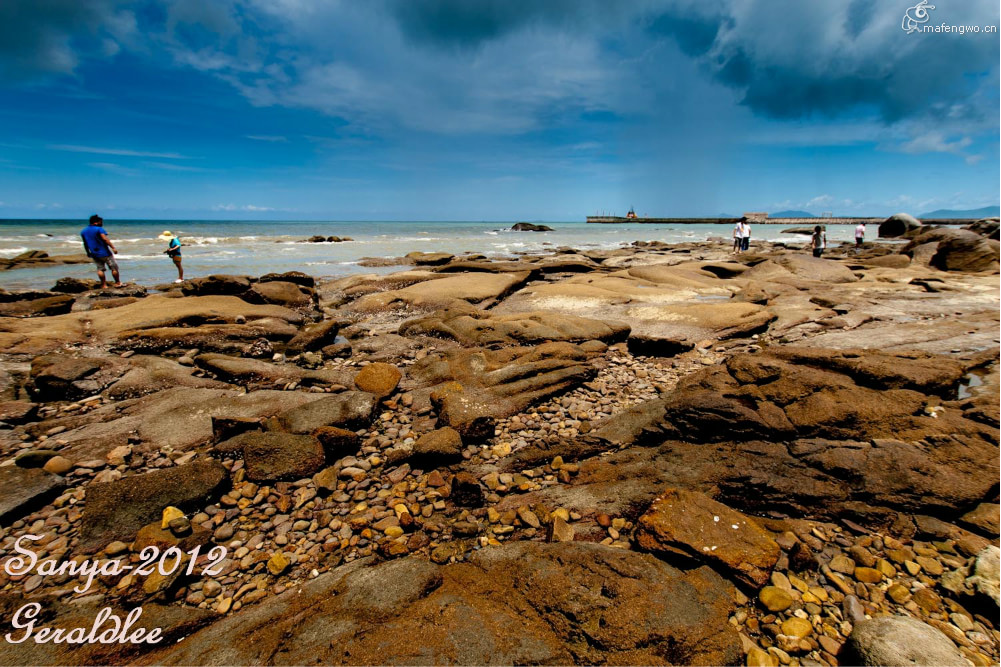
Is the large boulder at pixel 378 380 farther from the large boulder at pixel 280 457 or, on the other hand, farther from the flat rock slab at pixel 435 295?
the flat rock slab at pixel 435 295

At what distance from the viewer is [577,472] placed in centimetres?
457

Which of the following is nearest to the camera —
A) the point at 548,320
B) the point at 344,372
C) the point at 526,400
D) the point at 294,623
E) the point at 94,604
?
the point at 294,623

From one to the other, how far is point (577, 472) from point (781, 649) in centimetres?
218

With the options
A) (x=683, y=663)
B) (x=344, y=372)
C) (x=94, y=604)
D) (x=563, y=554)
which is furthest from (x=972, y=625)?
(x=344, y=372)

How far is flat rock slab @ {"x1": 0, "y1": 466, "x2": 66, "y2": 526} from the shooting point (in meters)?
3.91

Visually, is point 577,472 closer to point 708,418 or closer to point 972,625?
point 708,418

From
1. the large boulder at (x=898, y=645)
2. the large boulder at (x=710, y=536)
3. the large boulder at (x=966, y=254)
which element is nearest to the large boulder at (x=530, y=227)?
the large boulder at (x=966, y=254)

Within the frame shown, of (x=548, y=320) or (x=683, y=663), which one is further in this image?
(x=548, y=320)

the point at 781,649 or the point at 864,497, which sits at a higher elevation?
the point at 864,497

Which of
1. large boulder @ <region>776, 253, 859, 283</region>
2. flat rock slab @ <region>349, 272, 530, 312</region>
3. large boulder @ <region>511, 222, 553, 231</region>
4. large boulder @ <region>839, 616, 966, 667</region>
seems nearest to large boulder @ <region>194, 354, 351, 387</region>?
flat rock slab @ <region>349, 272, 530, 312</region>

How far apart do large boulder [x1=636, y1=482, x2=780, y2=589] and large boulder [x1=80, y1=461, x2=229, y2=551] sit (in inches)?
163

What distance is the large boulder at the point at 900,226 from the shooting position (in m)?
43.7

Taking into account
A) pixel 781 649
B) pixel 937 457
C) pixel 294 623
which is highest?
pixel 937 457

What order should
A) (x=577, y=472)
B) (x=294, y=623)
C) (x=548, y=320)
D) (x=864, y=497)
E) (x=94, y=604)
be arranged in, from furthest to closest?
1. (x=548, y=320)
2. (x=577, y=472)
3. (x=864, y=497)
4. (x=94, y=604)
5. (x=294, y=623)
